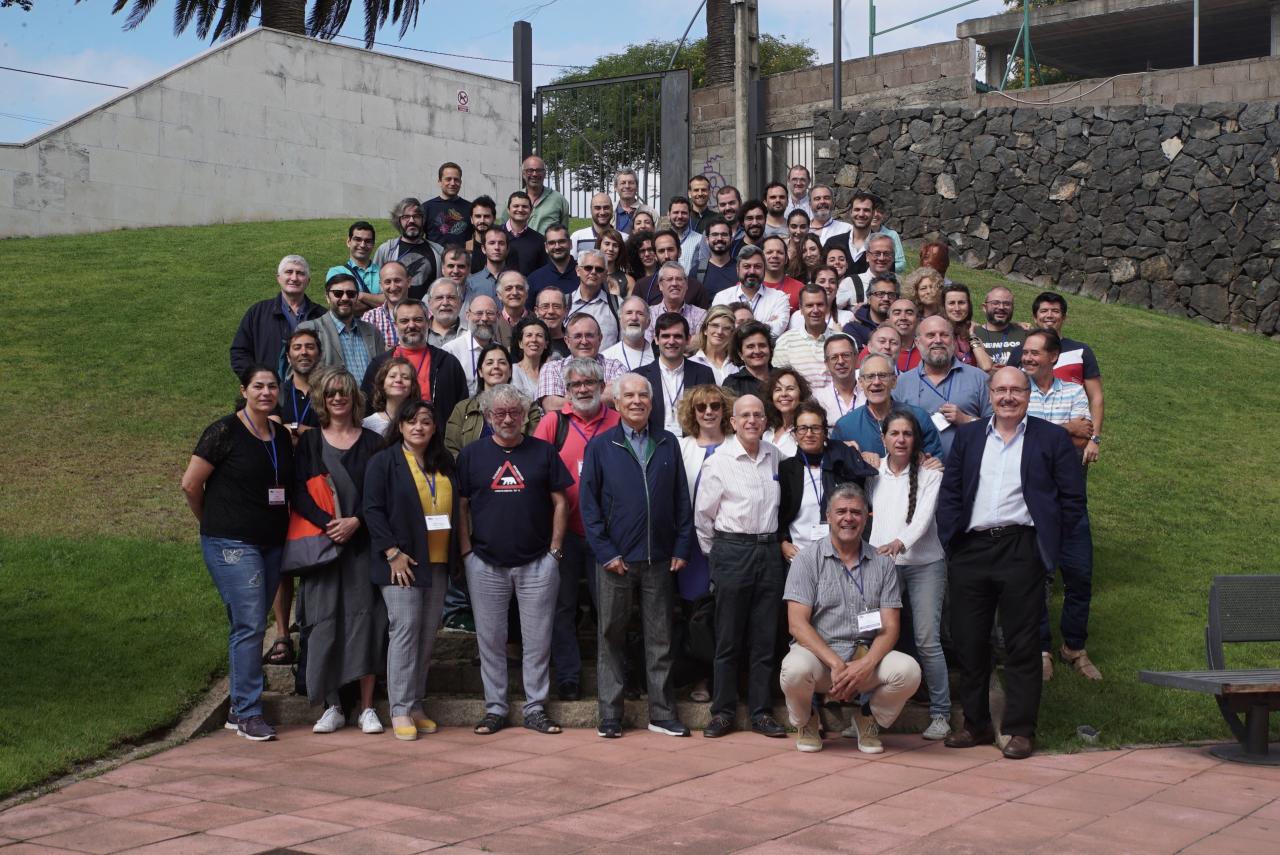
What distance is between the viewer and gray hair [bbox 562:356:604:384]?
788 centimetres

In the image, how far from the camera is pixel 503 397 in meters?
7.43

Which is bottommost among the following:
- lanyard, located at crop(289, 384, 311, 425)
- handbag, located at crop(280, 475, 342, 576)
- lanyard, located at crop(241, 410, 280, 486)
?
handbag, located at crop(280, 475, 342, 576)

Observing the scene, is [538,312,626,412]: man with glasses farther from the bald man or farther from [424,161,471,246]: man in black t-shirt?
[424,161,471,246]: man in black t-shirt

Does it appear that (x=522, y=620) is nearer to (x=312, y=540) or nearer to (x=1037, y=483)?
(x=312, y=540)

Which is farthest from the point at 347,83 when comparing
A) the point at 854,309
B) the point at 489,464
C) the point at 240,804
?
the point at 240,804

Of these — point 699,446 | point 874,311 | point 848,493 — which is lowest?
point 848,493

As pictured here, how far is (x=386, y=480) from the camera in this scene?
24.1 ft

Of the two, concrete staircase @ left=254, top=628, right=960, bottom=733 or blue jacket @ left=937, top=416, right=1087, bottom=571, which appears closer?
blue jacket @ left=937, top=416, right=1087, bottom=571

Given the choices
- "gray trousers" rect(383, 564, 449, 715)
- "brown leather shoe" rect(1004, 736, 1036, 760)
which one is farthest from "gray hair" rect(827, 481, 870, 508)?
"gray trousers" rect(383, 564, 449, 715)

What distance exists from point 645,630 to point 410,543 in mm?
1335

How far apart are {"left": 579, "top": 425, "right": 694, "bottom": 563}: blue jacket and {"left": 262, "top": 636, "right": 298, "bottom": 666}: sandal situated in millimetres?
1913

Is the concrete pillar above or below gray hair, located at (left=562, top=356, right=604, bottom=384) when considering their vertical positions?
above

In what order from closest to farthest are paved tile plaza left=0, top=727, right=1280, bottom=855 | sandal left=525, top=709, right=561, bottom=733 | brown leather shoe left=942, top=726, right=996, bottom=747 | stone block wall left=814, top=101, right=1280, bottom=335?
paved tile plaza left=0, top=727, right=1280, bottom=855 < brown leather shoe left=942, top=726, right=996, bottom=747 < sandal left=525, top=709, right=561, bottom=733 < stone block wall left=814, top=101, right=1280, bottom=335

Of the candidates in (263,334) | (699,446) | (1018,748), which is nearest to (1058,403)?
(699,446)
